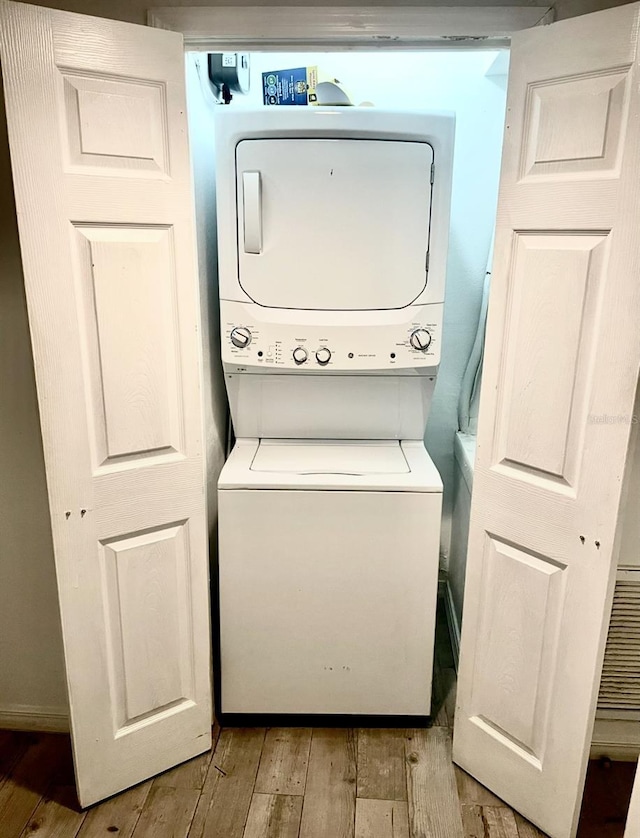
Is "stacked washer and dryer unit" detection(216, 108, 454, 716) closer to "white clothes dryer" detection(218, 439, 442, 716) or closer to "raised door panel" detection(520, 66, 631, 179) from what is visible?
"white clothes dryer" detection(218, 439, 442, 716)

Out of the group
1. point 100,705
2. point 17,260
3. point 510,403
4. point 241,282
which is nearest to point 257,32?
point 241,282

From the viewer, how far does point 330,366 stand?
74.3 inches

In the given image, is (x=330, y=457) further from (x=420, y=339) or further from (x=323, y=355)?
(x=420, y=339)

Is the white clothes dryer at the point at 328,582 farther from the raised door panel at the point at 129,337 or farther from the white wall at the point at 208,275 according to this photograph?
the raised door panel at the point at 129,337

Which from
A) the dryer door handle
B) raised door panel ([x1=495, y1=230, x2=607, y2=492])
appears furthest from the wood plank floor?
the dryer door handle

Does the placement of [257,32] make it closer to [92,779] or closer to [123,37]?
[123,37]

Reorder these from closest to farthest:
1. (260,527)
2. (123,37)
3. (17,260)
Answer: (123,37) → (17,260) → (260,527)

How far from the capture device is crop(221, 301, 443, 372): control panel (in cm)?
186

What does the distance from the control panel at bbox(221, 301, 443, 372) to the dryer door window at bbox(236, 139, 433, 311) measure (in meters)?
0.05

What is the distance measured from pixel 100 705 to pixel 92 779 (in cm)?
21

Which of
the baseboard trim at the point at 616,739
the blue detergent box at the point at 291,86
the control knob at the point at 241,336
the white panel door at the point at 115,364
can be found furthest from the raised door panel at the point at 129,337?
the baseboard trim at the point at 616,739

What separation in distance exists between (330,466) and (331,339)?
1.24 feet

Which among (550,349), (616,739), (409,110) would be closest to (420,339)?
(550,349)

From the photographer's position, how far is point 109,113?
1.34 meters
